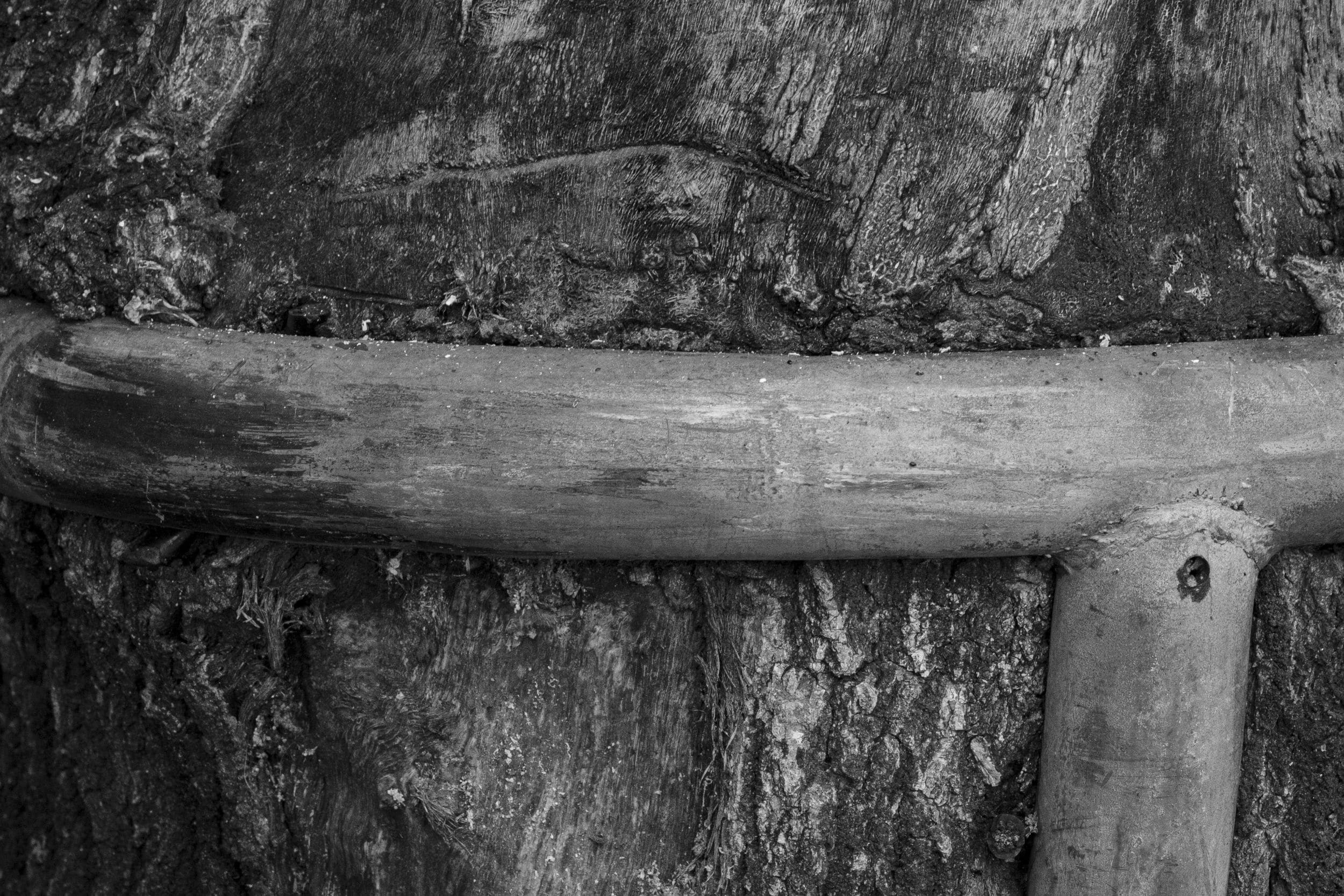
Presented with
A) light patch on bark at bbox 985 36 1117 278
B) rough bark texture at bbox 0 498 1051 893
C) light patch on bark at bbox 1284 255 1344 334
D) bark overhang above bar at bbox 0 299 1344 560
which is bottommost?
rough bark texture at bbox 0 498 1051 893

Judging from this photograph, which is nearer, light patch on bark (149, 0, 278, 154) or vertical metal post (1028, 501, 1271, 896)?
vertical metal post (1028, 501, 1271, 896)

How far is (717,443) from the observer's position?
1.18 metres

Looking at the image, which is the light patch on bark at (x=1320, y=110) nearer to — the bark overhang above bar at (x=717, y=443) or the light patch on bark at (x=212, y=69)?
the bark overhang above bar at (x=717, y=443)

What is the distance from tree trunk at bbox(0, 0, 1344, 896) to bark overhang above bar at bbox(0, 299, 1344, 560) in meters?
0.11

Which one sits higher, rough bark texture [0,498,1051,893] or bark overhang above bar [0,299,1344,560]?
bark overhang above bar [0,299,1344,560]

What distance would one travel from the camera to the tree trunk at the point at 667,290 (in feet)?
4.22

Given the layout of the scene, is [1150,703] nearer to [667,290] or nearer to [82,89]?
[667,290]

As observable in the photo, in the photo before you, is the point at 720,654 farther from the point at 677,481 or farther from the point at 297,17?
the point at 297,17

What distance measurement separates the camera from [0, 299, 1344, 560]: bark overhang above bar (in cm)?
118

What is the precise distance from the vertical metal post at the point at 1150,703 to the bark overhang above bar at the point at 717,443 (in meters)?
0.05

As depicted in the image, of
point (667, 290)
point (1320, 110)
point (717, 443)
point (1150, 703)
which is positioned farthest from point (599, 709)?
point (1320, 110)

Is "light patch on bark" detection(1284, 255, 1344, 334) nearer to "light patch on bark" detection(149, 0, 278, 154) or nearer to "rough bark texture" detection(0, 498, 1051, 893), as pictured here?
"rough bark texture" detection(0, 498, 1051, 893)

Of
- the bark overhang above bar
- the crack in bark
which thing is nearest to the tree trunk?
the crack in bark

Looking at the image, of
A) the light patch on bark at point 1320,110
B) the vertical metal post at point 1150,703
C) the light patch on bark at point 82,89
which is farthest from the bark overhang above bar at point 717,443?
the light patch on bark at point 82,89
